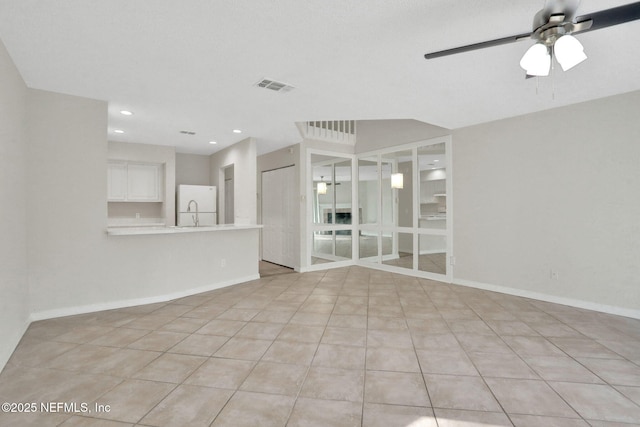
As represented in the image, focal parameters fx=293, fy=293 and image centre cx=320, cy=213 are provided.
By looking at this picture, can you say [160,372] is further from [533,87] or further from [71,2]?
[533,87]

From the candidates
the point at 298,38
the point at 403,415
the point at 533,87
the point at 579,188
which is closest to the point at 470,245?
the point at 579,188

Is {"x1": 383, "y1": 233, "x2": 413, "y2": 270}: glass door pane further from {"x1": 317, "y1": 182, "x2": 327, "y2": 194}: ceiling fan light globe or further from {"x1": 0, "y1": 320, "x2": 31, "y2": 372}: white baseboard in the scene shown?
{"x1": 0, "y1": 320, "x2": 31, "y2": 372}: white baseboard

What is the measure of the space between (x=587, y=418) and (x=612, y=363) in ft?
3.19

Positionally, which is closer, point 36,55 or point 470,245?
point 36,55

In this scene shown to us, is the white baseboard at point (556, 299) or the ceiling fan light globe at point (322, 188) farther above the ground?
the ceiling fan light globe at point (322, 188)

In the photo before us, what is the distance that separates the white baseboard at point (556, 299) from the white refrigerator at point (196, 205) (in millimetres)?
5252

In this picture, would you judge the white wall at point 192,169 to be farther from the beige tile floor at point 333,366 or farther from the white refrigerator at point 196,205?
the beige tile floor at point 333,366

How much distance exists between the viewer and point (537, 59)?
71.0 inches

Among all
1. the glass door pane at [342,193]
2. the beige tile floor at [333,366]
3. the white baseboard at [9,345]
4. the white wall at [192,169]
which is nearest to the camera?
the beige tile floor at [333,366]

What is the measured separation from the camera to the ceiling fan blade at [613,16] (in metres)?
1.48

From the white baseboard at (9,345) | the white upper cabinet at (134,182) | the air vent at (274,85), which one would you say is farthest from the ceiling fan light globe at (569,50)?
the white upper cabinet at (134,182)

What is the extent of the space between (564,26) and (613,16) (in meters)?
0.20

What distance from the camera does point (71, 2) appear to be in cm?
187

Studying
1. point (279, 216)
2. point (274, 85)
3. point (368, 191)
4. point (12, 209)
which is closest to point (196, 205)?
point (279, 216)
